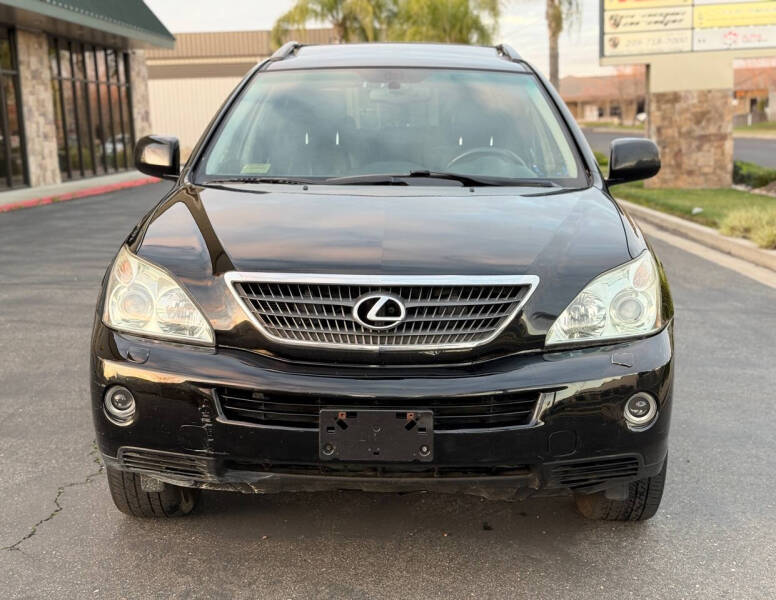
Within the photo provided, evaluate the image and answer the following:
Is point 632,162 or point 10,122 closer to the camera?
point 632,162

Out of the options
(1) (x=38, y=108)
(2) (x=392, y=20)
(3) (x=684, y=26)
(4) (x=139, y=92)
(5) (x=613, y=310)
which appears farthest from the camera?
(2) (x=392, y=20)

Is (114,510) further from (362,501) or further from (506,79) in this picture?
(506,79)

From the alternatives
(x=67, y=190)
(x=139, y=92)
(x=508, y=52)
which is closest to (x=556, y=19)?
(x=139, y=92)

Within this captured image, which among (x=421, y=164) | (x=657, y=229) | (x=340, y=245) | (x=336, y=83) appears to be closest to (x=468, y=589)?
(x=340, y=245)

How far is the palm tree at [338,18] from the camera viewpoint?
51531 mm

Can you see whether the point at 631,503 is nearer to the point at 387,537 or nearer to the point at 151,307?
the point at 387,537

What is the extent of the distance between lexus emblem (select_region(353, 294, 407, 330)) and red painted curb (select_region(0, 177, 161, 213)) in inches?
640

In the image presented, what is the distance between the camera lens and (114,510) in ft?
11.8

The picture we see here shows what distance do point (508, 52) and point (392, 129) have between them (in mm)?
1212

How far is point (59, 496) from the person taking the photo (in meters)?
3.75

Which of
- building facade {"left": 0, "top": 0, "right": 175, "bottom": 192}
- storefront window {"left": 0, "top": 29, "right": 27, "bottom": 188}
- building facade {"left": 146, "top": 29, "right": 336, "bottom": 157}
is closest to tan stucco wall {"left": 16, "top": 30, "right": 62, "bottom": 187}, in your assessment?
building facade {"left": 0, "top": 0, "right": 175, "bottom": 192}

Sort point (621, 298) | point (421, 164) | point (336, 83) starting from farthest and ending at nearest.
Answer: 1. point (336, 83)
2. point (421, 164)
3. point (621, 298)

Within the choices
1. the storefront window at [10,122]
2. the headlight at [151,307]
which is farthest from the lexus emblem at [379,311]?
the storefront window at [10,122]

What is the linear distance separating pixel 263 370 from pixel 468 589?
96 centimetres
